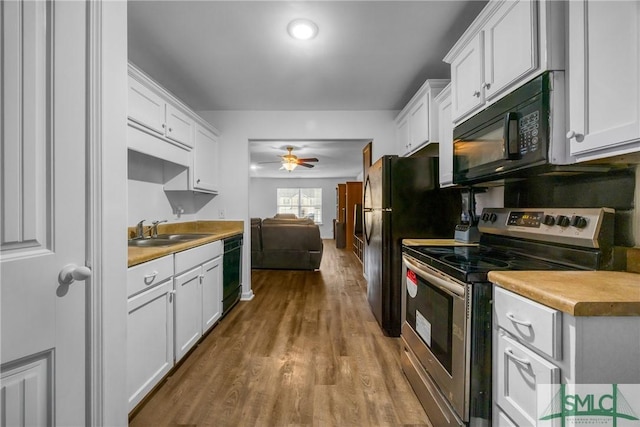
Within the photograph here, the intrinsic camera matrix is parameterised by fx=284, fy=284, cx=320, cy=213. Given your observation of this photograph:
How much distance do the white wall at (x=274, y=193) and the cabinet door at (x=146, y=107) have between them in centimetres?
822

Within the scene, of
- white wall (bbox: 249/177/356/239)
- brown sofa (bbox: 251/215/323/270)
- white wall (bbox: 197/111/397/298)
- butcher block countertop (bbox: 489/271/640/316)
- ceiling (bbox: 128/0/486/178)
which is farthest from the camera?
white wall (bbox: 249/177/356/239)

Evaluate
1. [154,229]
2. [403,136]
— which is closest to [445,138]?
[403,136]

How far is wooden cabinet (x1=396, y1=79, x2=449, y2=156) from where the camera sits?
2449 mm

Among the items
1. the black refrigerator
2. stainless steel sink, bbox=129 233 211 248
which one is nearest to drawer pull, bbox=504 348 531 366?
the black refrigerator

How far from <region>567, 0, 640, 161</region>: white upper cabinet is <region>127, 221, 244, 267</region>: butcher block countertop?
207 centimetres

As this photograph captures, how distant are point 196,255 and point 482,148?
6.90 feet

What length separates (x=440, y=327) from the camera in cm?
140

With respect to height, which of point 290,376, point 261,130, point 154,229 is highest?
point 261,130

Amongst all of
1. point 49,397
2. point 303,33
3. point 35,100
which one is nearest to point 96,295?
point 49,397

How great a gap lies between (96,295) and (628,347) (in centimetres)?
152

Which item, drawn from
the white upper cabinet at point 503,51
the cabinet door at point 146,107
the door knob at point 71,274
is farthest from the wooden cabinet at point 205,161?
the white upper cabinet at point 503,51

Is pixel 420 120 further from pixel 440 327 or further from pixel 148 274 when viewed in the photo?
pixel 148 274

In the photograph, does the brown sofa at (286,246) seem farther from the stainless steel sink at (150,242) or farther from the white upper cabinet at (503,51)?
the white upper cabinet at (503,51)

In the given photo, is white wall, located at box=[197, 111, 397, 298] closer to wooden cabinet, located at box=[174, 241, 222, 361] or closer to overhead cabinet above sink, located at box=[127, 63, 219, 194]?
overhead cabinet above sink, located at box=[127, 63, 219, 194]
